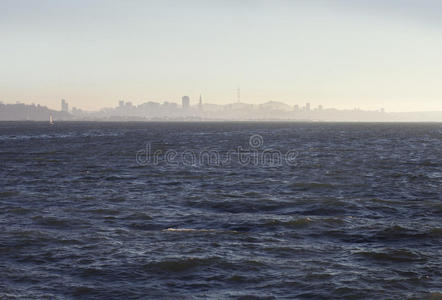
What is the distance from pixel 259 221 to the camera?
75.6ft

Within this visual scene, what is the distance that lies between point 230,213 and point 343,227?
602cm

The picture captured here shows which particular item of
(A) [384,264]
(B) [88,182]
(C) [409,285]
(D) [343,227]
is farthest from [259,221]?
(B) [88,182]

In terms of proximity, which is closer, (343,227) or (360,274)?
(360,274)

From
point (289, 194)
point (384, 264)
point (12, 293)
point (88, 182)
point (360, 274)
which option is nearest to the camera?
point (12, 293)

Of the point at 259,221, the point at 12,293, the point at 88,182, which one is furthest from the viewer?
the point at 88,182

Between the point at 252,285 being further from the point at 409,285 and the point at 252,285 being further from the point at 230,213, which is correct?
the point at 230,213

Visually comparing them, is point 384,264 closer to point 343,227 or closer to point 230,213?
point 343,227

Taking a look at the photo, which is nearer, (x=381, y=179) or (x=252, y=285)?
(x=252, y=285)

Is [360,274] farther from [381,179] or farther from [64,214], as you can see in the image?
[381,179]

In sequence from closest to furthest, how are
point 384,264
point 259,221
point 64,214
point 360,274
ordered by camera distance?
point 360,274
point 384,264
point 259,221
point 64,214

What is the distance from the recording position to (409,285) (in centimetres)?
1456

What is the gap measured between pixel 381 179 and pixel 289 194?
442 inches

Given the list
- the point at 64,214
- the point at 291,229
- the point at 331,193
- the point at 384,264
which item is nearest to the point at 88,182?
the point at 64,214

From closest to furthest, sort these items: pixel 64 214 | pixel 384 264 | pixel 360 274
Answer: pixel 360 274 → pixel 384 264 → pixel 64 214
